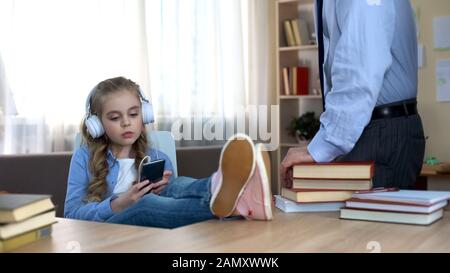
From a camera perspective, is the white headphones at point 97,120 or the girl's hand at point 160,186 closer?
the girl's hand at point 160,186

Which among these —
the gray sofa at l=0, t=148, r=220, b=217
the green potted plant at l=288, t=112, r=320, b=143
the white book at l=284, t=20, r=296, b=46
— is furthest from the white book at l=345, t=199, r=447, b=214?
the white book at l=284, t=20, r=296, b=46

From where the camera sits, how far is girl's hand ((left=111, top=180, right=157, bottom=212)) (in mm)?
1682

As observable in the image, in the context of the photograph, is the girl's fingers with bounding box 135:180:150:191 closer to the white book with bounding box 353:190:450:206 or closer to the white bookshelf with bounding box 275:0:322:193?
the white book with bounding box 353:190:450:206

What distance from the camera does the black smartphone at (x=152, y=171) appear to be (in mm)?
1706

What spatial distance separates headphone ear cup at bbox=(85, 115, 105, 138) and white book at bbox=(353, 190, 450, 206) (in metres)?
0.93

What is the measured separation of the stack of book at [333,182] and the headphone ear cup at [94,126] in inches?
30.8

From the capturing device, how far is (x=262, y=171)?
1224 millimetres

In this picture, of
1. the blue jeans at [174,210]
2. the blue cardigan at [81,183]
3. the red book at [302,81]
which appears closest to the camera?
the blue jeans at [174,210]

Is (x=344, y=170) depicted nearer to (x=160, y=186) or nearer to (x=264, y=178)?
(x=264, y=178)

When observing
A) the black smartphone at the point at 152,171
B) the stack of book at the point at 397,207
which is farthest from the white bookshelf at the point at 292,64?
the stack of book at the point at 397,207

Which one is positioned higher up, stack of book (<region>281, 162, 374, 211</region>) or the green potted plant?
stack of book (<region>281, 162, 374, 211</region>)

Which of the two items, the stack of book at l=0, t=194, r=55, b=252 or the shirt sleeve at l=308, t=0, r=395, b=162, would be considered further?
the shirt sleeve at l=308, t=0, r=395, b=162

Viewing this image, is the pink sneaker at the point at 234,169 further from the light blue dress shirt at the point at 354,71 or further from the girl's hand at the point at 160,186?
the girl's hand at the point at 160,186

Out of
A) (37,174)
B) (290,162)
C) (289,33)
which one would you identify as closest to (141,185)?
(290,162)
